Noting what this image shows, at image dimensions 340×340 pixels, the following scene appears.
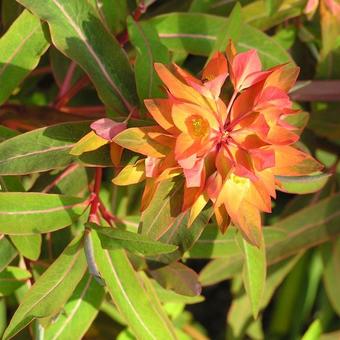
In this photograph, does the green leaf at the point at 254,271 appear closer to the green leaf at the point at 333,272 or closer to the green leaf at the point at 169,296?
the green leaf at the point at 169,296

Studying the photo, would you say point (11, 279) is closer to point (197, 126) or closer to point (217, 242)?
point (217, 242)

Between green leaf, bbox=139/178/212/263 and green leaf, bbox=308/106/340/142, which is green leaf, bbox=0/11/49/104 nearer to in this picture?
green leaf, bbox=139/178/212/263

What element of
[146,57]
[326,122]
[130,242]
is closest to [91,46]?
[146,57]

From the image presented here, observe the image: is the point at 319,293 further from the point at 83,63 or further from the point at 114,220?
the point at 83,63

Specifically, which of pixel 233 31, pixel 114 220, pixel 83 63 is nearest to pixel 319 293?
pixel 114 220

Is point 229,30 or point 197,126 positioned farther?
point 229,30

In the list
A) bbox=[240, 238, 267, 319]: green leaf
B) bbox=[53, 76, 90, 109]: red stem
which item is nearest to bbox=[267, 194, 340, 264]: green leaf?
bbox=[240, 238, 267, 319]: green leaf
